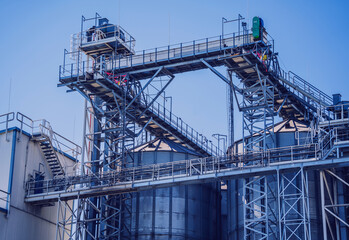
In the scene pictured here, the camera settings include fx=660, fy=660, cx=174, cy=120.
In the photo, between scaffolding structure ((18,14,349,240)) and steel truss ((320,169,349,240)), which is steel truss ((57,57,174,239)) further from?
steel truss ((320,169,349,240))

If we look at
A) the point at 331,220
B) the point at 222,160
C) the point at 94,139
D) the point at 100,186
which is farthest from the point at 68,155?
the point at 331,220

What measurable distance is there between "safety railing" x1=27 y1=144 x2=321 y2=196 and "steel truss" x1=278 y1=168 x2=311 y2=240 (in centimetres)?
137

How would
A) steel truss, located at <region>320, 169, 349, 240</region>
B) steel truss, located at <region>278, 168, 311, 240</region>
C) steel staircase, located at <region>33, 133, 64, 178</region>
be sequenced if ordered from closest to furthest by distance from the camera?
steel truss, located at <region>278, 168, 311, 240</region>
steel truss, located at <region>320, 169, 349, 240</region>
steel staircase, located at <region>33, 133, 64, 178</region>

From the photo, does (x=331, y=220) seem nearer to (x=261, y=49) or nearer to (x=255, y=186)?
(x=255, y=186)

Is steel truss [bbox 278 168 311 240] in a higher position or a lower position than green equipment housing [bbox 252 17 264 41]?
lower

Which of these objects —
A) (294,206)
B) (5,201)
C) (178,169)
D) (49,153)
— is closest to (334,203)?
(294,206)

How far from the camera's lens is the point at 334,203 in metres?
45.8

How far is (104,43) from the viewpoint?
2196 inches

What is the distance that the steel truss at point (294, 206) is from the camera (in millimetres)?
43000

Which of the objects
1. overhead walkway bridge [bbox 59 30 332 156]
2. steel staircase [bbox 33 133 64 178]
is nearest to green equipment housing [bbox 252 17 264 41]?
overhead walkway bridge [bbox 59 30 332 156]

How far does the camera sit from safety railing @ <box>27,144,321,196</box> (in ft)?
152

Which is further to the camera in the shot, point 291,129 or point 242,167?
point 291,129

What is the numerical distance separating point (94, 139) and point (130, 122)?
348 cm

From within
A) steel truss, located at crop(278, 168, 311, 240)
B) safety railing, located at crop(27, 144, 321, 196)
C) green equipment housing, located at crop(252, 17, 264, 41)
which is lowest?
steel truss, located at crop(278, 168, 311, 240)
